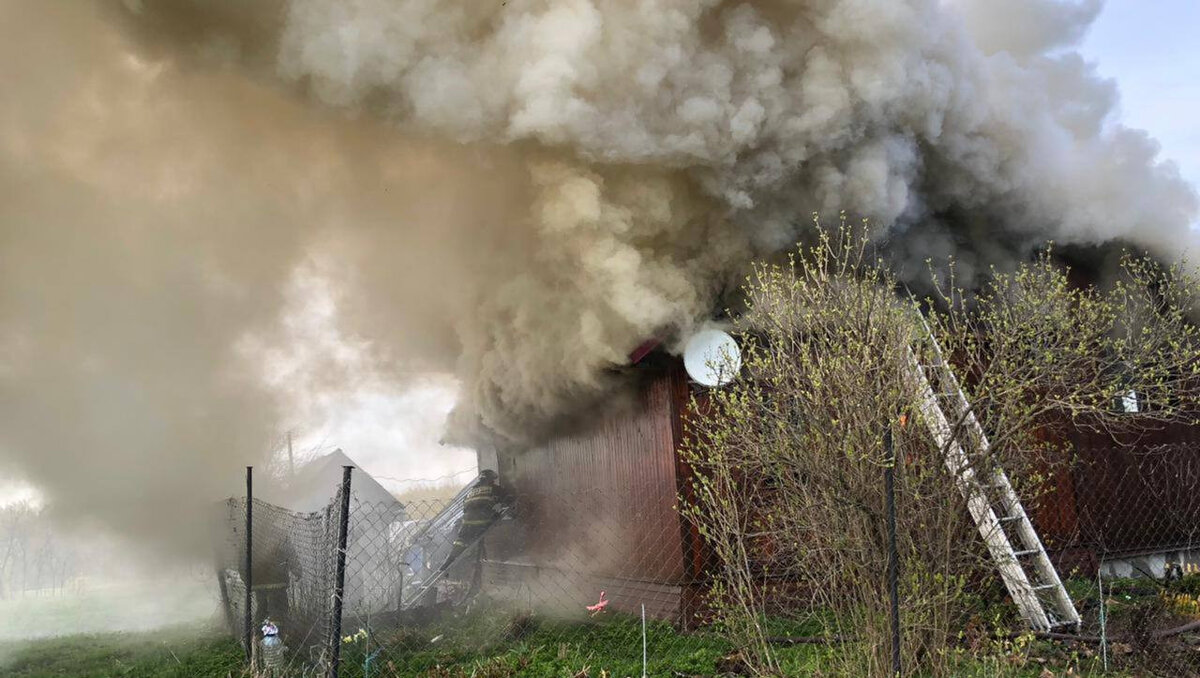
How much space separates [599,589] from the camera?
1032 centimetres

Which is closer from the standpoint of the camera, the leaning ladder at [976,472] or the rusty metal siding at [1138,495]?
the leaning ladder at [976,472]

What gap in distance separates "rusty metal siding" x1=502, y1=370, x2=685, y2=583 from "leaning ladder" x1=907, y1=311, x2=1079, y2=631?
3296 mm

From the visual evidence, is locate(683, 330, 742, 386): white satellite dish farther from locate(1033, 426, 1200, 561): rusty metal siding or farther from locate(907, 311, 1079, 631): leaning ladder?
locate(1033, 426, 1200, 561): rusty metal siding

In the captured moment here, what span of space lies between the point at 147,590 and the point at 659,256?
51.4 ft

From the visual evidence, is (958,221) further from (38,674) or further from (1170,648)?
(38,674)

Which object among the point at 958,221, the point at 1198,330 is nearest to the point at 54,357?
the point at 958,221

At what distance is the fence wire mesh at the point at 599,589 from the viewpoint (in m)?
6.52

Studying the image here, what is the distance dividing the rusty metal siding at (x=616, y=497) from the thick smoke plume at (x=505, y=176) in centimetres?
66

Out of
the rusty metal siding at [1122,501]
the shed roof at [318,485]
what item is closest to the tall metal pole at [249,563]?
the rusty metal siding at [1122,501]

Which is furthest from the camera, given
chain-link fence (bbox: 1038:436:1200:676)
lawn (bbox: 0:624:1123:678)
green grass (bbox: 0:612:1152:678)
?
chain-link fence (bbox: 1038:436:1200:676)

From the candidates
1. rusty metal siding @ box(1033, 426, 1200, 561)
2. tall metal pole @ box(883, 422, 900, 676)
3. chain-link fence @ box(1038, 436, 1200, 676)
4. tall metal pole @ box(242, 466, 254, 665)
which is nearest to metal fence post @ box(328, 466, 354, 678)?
tall metal pole @ box(242, 466, 254, 665)

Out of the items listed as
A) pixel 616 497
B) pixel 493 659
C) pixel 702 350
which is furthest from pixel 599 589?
pixel 702 350

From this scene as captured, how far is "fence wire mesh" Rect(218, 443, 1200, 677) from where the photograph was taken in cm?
652

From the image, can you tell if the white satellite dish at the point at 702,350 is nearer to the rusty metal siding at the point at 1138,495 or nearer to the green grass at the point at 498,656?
the green grass at the point at 498,656
